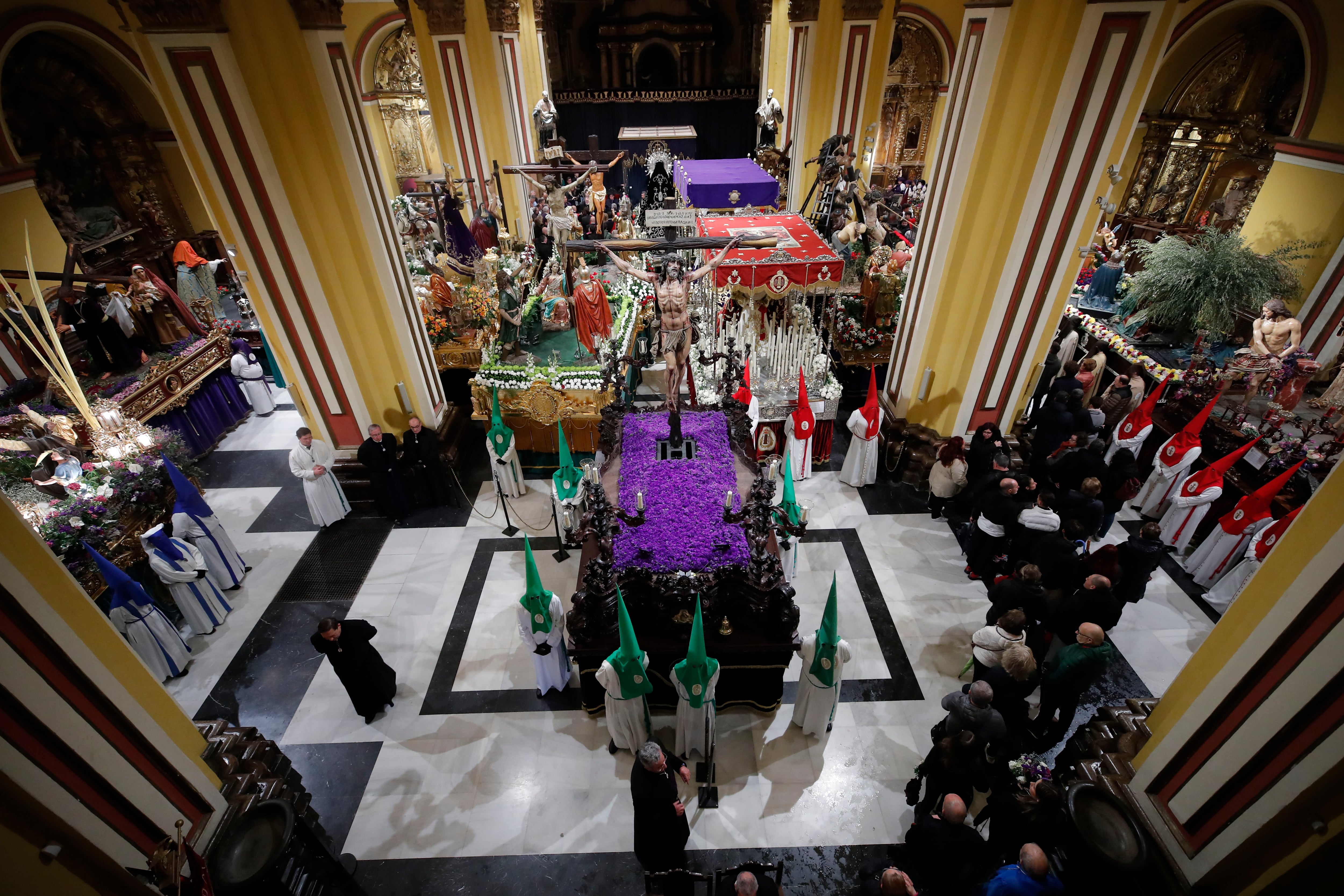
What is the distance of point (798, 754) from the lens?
199 inches

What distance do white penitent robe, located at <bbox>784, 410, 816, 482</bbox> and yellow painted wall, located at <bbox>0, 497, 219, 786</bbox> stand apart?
612 centimetres

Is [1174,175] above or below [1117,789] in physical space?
above

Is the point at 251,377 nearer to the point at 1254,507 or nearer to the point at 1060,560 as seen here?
the point at 1060,560

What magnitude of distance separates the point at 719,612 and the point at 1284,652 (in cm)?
337

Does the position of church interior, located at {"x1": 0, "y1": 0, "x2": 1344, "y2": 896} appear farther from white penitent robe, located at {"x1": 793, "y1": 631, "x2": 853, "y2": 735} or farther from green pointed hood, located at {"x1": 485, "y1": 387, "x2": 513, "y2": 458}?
green pointed hood, located at {"x1": 485, "y1": 387, "x2": 513, "y2": 458}

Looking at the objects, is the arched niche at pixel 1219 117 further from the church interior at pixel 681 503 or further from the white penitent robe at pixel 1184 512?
the white penitent robe at pixel 1184 512

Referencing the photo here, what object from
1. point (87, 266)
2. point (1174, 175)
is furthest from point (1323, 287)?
point (87, 266)

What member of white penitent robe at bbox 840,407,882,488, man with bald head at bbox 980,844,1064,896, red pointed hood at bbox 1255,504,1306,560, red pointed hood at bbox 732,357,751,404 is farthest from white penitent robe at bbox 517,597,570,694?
red pointed hood at bbox 1255,504,1306,560

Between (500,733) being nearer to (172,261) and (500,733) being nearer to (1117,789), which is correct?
(1117,789)

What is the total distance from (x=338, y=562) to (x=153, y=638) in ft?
6.09

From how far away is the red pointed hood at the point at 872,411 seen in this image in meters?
7.46

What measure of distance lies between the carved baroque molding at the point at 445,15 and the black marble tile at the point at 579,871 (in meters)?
13.8

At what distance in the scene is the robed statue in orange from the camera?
27.7ft

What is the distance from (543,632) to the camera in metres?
5.17
